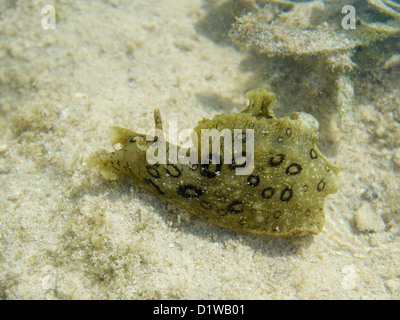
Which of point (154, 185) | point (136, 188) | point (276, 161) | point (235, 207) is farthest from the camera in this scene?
point (136, 188)

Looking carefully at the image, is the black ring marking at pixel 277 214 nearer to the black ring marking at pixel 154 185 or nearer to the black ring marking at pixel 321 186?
the black ring marking at pixel 321 186

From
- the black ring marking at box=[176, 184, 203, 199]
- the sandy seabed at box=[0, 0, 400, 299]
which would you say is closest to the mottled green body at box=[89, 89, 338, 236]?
the black ring marking at box=[176, 184, 203, 199]

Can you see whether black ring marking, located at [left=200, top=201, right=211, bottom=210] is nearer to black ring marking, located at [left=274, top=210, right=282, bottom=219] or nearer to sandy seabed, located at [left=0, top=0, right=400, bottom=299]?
sandy seabed, located at [left=0, top=0, right=400, bottom=299]

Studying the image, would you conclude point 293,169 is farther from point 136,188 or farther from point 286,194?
point 136,188

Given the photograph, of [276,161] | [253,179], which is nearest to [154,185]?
[253,179]

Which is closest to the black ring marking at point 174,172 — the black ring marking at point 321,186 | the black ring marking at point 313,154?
the black ring marking at point 313,154
